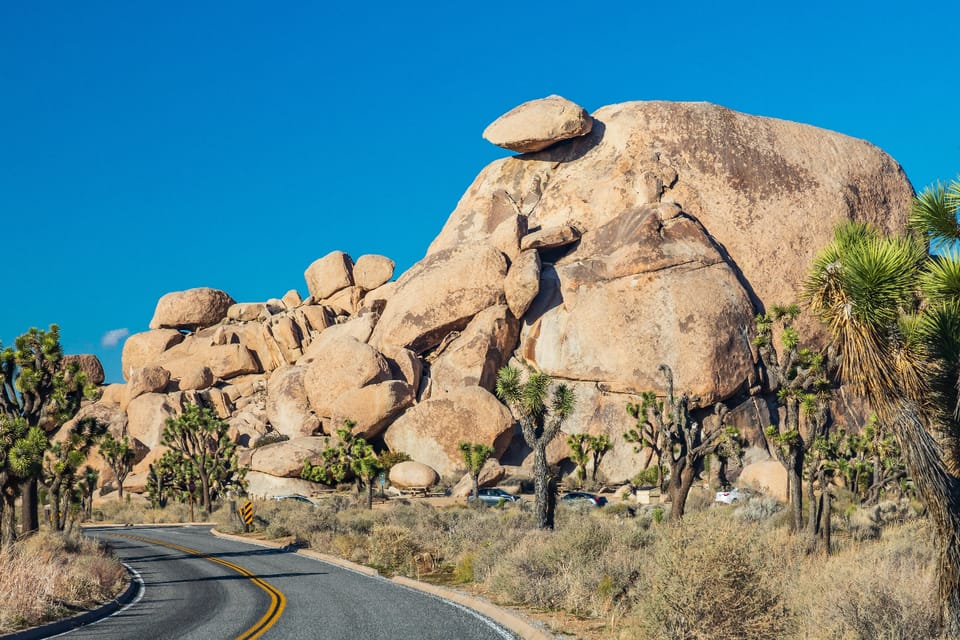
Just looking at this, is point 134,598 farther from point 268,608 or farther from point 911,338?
point 911,338

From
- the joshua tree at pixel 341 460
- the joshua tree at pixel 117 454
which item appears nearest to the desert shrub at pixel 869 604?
the joshua tree at pixel 341 460

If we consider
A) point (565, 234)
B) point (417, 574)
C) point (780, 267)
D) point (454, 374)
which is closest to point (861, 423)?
point (780, 267)

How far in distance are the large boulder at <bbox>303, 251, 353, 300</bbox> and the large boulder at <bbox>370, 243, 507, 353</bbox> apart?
65.3 feet

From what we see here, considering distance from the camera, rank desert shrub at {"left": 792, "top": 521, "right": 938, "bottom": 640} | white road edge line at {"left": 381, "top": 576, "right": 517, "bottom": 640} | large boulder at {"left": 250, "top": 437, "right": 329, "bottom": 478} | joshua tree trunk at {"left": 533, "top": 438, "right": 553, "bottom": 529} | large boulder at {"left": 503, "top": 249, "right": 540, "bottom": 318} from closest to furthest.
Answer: desert shrub at {"left": 792, "top": 521, "right": 938, "bottom": 640}, white road edge line at {"left": 381, "top": 576, "right": 517, "bottom": 640}, joshua tree trunk at {"left": 533, "top": 438, "right": 553, "bottom": 529}, large boulder at {"left": 250, "top": 437, "right": 329, "bottom": 478}, large boulder at {"left": 503, "top": 249, "right": 540, "bottom": 318}

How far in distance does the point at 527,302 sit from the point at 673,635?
58.5 metres

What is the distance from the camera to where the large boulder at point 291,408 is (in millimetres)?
71700

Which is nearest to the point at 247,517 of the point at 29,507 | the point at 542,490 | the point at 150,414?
the point at 29,507

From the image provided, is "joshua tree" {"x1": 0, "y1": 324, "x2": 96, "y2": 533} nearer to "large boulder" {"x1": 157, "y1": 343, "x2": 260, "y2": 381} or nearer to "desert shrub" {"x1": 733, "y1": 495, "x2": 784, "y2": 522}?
"desert shrub" {"x1": 733, "y1": 495, "x2": 784, "y2": 522}

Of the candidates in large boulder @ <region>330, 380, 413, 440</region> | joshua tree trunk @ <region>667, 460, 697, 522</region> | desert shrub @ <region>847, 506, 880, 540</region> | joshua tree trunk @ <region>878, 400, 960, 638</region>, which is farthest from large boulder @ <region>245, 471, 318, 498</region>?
joshua tree trunk @ <region>878, 400, 960, 638</region>

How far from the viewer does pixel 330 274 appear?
303 feet

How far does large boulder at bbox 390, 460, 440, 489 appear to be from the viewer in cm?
6125

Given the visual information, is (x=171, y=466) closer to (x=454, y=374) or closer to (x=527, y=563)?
(x=454, y=374)

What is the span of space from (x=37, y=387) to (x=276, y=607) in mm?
14609

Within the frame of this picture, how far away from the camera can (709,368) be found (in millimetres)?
63156
